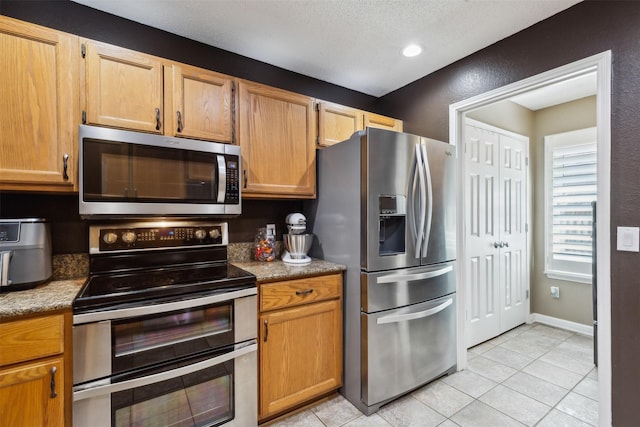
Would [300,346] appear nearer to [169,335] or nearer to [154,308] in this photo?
[169,335]

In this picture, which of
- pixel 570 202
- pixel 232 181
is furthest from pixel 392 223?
pixel 570 202

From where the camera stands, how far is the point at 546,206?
3365mm

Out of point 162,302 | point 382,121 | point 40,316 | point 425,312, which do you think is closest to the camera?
point 40,316

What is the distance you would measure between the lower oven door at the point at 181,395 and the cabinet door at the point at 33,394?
7 centimetres

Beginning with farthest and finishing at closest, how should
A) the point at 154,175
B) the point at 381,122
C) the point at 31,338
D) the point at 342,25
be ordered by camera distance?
the point at 381,122, the point at 342,25, the point at 154,175, the point at 31,338

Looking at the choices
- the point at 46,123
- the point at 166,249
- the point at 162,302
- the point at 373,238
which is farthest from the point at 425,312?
the point at 46,123

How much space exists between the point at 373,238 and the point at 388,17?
1.40 m

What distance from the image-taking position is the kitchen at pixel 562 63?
5.12 ft

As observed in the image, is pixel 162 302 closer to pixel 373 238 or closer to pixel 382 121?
pixel 373 238

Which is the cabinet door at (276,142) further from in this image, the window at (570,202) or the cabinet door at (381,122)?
the window at (570,202)

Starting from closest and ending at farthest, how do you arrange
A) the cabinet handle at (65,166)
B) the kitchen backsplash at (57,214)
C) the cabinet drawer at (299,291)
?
the cabinet handle at (65,166)
the kitchen backsplash at (57,214)
the cabinet drawer at (299,291)

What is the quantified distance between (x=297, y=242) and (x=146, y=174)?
1035 mm

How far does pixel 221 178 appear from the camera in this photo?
183cm

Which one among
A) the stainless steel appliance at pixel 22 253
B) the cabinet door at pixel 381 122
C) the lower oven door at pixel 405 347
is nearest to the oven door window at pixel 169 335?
the stainless steel appliance at pixel 22 253
